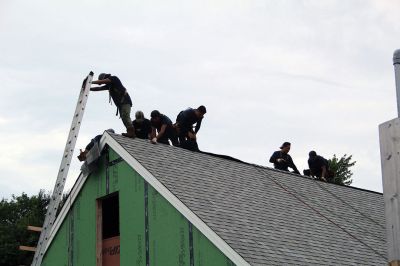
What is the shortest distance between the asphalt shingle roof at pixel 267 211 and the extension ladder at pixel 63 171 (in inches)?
33.2

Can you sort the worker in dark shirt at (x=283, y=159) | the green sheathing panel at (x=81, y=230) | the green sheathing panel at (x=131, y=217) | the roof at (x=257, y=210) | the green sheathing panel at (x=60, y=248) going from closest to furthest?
the roof at (x=257, y=210) < the green sheathing panel at (x=131, y=217) < the green sheathing panel at (x=81, y=230) < the green sheathing panel at (x=60, y=248) < the worker in dark shirt at (x=283, y=159)

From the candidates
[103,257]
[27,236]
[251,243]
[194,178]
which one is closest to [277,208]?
[194,178]

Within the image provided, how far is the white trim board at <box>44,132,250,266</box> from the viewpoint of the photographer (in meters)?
10.4

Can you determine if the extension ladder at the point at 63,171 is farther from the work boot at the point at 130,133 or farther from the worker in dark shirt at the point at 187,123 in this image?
the worker in dark shirt at the point at 187,123

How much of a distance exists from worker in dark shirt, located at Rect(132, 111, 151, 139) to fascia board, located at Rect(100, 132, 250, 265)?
4.71 ft

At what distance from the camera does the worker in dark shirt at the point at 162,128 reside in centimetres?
1482

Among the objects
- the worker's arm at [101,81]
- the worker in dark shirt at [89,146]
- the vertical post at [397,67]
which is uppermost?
the worker's arm at [101,81]

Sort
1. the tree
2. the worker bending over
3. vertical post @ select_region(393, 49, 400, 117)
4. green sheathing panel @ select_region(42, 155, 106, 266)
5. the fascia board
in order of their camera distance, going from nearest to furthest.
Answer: vertical post @ select_region(393, 49, 400, 117), the fascia board, green sheathing panel @ select_region(42, 155, 106, 266), the worker bending over, the tree

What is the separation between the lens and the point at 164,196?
11.8 m

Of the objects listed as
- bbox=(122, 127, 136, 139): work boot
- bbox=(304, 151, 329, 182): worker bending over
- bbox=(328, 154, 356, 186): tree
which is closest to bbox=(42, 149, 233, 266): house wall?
bbox=(122, 127, 136, 139): work boot

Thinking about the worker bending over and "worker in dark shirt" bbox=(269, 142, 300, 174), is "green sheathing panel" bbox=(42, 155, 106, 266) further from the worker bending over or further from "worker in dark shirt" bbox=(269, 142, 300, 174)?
the worker bending over

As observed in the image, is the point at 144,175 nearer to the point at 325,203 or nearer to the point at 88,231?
the point at 88,231

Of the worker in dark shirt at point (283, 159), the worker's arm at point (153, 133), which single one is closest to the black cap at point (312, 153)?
the worker in dark shirt at point (283, 159)

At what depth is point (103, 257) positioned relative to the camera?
13.2 m
